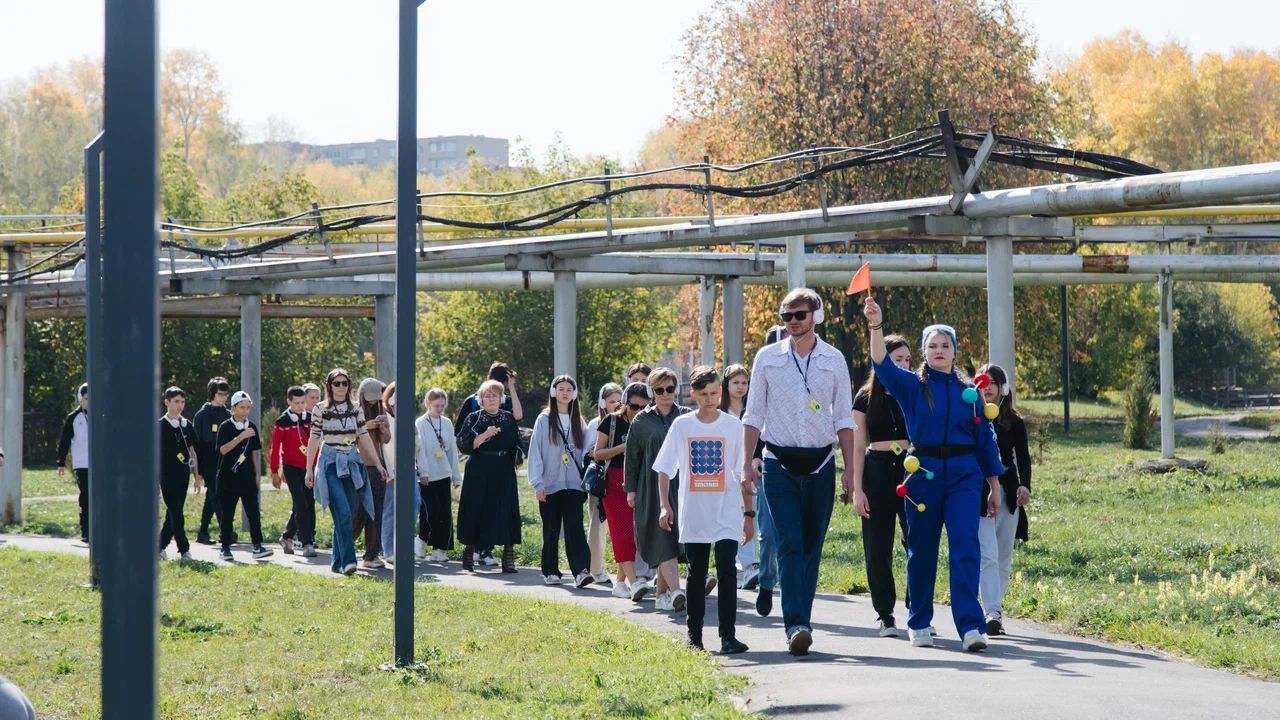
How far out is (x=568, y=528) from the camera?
547 inches

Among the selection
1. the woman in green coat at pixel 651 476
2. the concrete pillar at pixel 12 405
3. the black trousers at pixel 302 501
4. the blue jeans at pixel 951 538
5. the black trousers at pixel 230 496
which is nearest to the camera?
the blue jeans at pixel 951 538

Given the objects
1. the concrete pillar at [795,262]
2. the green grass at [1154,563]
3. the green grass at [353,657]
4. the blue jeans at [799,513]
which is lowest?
the green grass at [353,657]

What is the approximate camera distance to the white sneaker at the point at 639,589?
12.4 metres

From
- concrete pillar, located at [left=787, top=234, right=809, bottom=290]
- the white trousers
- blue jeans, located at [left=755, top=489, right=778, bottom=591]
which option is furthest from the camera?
concrete pillar, located at [left=787, top=234, right=809, bottom=290]

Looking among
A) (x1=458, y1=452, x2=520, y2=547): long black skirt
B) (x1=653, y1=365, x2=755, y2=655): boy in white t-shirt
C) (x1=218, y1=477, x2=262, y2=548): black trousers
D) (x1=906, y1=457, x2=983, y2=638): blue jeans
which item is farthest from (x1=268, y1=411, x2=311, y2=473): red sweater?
(x1=906, y1=457, x2=983, y2=638): blue jeans

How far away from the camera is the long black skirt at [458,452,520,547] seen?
14.7 meters

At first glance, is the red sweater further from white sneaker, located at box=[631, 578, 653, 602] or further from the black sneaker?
the black sneaker

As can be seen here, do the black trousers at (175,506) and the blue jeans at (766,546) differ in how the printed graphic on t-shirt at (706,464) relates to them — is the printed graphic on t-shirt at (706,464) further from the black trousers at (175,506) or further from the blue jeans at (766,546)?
the black trousers at (175,506)

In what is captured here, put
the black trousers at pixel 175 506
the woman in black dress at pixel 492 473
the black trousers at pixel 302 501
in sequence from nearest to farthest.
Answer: the woman in black dress at pixel 492 473
the black trousers at pixel 175 506
the black trousers at pixel 302 501

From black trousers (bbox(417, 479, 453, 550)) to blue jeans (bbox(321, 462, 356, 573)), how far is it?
1.01 meters

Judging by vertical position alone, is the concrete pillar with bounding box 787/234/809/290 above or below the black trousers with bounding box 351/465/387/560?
above

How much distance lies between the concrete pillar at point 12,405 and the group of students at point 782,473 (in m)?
8.32

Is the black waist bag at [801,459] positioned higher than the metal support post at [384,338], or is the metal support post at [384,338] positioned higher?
the metal support post at [384,338]

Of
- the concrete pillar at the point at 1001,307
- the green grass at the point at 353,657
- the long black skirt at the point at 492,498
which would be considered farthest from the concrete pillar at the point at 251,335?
the concrete pillar at the point at 1001,307
